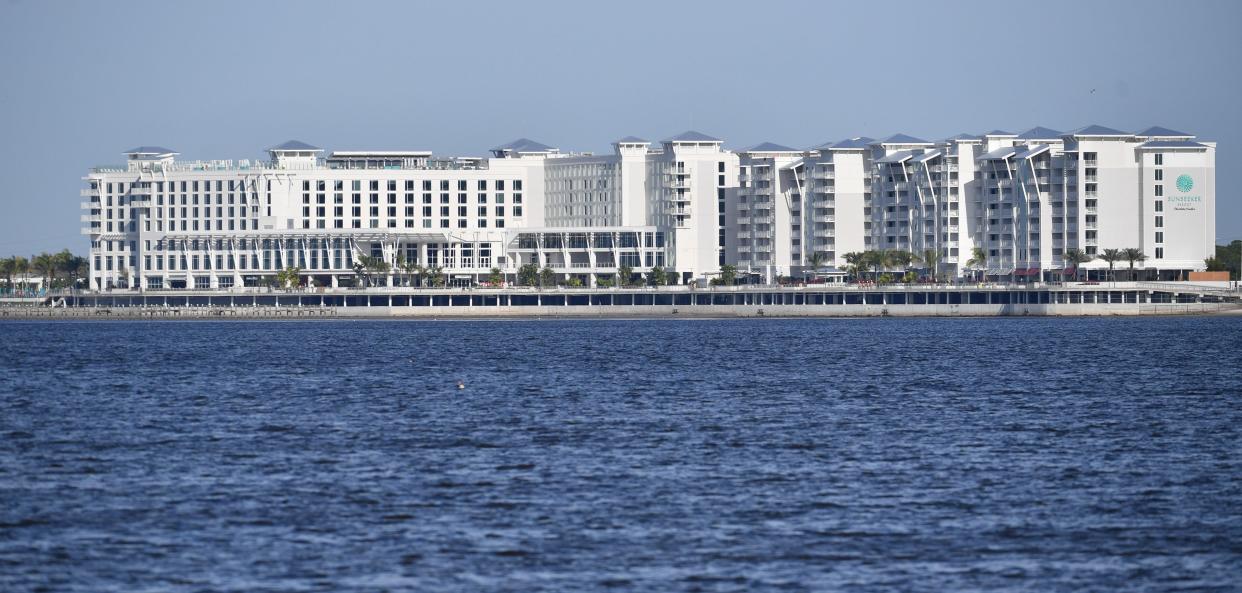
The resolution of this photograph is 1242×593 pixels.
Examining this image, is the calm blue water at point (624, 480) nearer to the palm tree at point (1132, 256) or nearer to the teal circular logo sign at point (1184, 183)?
the palm tree at point (1132, 256)

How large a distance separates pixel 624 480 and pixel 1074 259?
160 m

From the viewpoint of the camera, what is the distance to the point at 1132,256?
189 metres

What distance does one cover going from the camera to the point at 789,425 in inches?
2079

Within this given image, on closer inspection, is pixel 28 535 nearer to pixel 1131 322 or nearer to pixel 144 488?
pixel 144 488

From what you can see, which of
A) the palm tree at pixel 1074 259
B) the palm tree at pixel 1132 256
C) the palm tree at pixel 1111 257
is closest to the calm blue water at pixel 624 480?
the palm tree at pixel 1132 256

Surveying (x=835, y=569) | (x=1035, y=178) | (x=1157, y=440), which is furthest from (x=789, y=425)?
(x=1035, y=178)

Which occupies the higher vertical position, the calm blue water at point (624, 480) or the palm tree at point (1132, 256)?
the palm tree at point (1132, 256)

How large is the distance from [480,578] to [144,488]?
12.6 meters

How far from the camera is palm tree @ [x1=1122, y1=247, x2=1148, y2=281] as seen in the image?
189250 millimetres

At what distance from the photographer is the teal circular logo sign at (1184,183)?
195m

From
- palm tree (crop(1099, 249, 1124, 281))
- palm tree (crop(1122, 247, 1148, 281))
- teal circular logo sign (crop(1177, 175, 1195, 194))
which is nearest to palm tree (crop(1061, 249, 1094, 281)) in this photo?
palm tree (crop(1099, 249, 1124, 281))

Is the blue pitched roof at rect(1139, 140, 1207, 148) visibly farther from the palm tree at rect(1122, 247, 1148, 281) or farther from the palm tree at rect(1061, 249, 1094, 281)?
the palm tree at rect(1061, 249, 1094, 281)

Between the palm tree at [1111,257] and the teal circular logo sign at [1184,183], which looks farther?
the teal circular logo sign at [1184,183]

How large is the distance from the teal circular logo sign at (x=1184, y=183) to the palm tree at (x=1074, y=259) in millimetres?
12555
